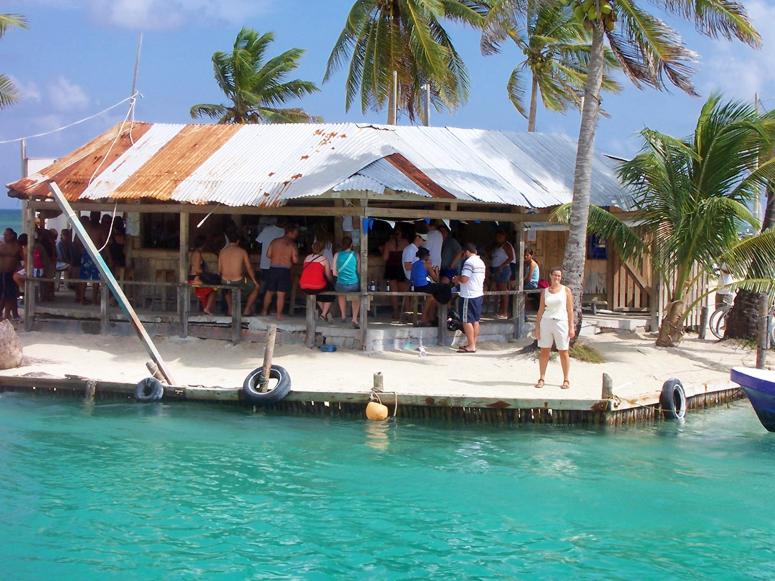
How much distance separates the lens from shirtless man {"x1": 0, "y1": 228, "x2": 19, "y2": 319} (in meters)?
19.5

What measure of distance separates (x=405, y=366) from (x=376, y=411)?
2201mm

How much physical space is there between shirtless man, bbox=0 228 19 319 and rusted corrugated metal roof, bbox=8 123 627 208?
1162mm

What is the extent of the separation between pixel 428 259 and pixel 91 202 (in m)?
6.47

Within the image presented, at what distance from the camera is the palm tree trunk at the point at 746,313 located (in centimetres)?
1952

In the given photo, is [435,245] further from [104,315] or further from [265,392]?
[104,315]

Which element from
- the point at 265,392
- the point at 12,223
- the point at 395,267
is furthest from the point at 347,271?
the point at 12,223

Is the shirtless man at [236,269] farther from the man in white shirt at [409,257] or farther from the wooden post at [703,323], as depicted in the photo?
the wooden post at [703,323]

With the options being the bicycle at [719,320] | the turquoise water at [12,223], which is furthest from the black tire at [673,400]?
the turquoise water at [12,223]

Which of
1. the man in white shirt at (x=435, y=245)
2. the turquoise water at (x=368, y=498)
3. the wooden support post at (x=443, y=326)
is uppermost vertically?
the man in white shirt at (x=435, y=245)

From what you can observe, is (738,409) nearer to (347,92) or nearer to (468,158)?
(468,158)

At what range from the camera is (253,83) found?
121 ft

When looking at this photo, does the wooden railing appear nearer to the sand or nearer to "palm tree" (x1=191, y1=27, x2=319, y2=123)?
the sand

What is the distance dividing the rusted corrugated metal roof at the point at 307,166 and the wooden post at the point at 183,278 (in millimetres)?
765

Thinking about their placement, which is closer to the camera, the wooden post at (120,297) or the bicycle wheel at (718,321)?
the wooden post at (120,297)
